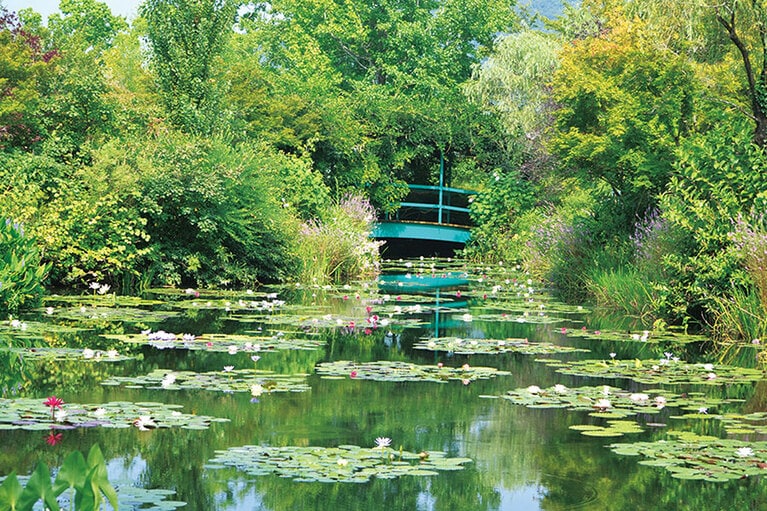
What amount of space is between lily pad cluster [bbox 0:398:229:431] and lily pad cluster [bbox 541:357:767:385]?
3.34 m

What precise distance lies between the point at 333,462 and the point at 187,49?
14575 millimetres

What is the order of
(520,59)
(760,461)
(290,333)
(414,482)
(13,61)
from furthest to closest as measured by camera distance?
1. (520,59)
2. (13,61)
3. (290,333)
4. (760,461)
5. (414,482)

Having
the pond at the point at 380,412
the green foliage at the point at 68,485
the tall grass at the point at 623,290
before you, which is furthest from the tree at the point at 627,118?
the green foliage at the point at 68,485

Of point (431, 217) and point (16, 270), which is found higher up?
point (431, 217)

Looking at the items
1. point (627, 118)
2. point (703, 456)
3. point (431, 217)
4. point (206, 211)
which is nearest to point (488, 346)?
point (703, 456)

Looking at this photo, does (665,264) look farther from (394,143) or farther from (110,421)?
(394,143)

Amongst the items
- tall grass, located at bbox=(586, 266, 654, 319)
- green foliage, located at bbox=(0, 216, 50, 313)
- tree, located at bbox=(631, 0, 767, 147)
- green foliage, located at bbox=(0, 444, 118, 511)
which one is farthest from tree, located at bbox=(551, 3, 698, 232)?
green foliage, located at bbox=(0, 444, 118, 511)

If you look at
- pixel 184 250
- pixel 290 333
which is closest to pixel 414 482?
pixel 290 333

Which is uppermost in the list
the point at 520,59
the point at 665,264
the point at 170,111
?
the point at 520,59

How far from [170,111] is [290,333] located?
905 cm

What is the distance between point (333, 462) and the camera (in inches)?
194

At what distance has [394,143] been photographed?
29516 millimetres

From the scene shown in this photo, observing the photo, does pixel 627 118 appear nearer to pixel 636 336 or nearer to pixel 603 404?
pixel 636 336

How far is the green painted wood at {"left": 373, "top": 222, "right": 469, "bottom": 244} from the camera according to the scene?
2995cm
